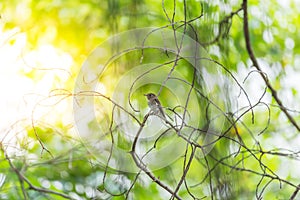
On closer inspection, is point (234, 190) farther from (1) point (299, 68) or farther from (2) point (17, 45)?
(1) point (299, 68)

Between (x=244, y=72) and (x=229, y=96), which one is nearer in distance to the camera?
(x=229, y=96)

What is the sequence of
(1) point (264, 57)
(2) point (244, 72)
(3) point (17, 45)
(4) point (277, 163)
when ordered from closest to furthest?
(2) point (244, 72), (3) point (17, 45), (1) point (264, 57), (4) point (277, 163)

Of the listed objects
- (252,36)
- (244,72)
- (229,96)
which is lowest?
(229,96)

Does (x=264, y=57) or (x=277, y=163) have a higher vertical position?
(x=264, y=57)

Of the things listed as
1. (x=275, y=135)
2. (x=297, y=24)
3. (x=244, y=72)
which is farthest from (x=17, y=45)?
(x=297, y=24)

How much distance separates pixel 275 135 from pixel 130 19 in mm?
1153

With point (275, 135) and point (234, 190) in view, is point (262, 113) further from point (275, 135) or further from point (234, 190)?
point (234, 190)

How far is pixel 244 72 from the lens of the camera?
4.62ft

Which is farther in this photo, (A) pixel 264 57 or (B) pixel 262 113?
(B) pixel 262 113

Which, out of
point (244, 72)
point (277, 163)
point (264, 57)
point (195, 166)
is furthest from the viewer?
point (277, 163)

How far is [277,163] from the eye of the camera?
1.80 m

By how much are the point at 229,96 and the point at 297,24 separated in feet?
4.01

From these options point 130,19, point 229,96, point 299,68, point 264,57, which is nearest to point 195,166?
point 229,96

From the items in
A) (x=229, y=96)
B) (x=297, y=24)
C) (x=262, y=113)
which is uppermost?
(x=297, y=24)
